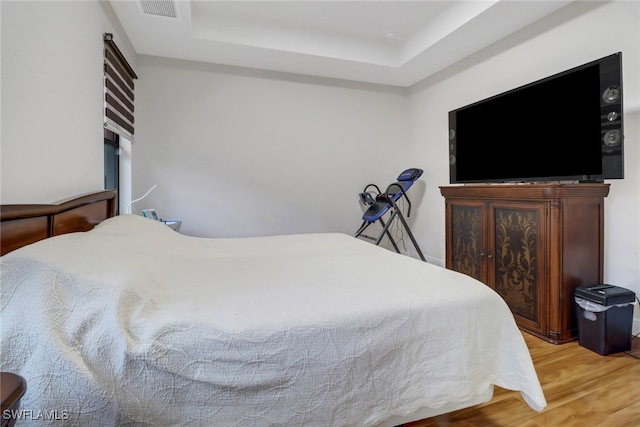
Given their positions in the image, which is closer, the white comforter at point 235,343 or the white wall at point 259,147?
the white comforter at point 235,343

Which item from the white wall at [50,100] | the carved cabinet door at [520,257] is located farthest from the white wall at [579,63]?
the white wall at [50,100]

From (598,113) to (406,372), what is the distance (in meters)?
2.13

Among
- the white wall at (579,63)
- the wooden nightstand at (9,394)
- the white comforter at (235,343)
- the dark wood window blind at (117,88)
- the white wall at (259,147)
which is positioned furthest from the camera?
the white wall at (259,147)

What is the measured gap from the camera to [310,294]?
1151mm

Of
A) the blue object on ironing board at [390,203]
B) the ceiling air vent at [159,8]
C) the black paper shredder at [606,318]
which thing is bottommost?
the black paper shredder at [606,318]

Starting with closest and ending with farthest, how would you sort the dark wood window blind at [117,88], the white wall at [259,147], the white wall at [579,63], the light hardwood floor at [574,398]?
the light hardwood floor at [574,398] < the white wall at [579,63] < the dark wood window blind at [117,88] < the white wall at [259,147]

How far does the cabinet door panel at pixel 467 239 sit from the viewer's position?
8.74ft

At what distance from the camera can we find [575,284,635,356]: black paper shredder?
1896 mm

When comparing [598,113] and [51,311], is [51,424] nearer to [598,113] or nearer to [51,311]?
[51,311]

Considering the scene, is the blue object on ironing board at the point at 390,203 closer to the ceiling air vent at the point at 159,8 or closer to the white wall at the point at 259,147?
the white wall at the point at 259,147

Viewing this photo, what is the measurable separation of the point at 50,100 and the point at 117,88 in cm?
114

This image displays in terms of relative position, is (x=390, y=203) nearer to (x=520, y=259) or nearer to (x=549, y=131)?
(x=520, y=259)

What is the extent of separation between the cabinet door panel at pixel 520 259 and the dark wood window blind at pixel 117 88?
3.04 meters

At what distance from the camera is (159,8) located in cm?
243
